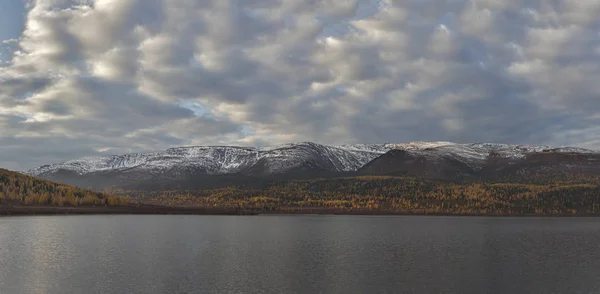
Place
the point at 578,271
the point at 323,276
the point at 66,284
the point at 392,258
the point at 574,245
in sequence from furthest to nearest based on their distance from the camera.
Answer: the point at 574,245
the point at 392,258
the point at 578,271
the point at 323,276
the point at 66,284

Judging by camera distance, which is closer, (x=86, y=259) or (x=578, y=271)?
(x=578, y=271)

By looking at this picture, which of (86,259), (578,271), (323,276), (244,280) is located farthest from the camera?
(86,259)

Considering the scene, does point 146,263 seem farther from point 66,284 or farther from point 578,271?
point 578,271

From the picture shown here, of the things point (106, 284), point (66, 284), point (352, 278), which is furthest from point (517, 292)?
point (66, 284)

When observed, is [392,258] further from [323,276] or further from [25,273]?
[25,273]

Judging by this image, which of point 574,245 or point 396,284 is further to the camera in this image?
point 574,245

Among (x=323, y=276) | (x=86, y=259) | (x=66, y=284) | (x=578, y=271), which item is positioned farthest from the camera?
(x=86, y=259)

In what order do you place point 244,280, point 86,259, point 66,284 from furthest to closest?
point 86,259, point 244,280, point 66,284

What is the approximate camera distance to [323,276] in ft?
196

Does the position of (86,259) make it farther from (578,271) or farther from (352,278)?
(578,271)

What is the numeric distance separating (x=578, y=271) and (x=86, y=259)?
69.4m

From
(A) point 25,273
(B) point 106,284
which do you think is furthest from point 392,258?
(A) point 25,273

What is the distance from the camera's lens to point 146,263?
220 feet

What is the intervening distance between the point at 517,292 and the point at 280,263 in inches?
1271
